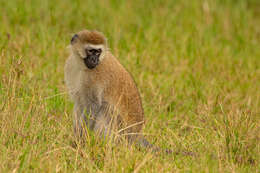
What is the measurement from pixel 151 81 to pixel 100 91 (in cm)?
164

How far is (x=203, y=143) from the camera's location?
4789 mm

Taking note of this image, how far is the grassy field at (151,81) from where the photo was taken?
4.26m

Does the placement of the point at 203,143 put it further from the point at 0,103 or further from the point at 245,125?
the point at 0,103

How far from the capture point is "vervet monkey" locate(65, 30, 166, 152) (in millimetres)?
5289

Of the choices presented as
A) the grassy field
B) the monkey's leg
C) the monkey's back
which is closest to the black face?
the monkey's back

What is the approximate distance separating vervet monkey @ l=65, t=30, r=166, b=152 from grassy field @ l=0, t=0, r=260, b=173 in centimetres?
25

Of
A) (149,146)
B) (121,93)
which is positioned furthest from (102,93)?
(149,146)

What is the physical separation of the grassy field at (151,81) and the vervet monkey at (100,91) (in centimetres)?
25

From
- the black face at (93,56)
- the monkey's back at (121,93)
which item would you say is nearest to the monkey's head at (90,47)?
the black face at (93,56)

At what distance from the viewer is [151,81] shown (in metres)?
6.87

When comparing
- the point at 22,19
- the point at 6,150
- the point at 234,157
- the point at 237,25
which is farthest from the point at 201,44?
the point at 6,150

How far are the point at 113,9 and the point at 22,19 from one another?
179 centimetres

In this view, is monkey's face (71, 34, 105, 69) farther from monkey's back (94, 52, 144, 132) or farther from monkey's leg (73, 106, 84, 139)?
monkey's leg (73, 106, 84, 139)

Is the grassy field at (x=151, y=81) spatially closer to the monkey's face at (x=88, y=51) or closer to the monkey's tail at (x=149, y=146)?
the monkey's tail at (x=149, y=146)
